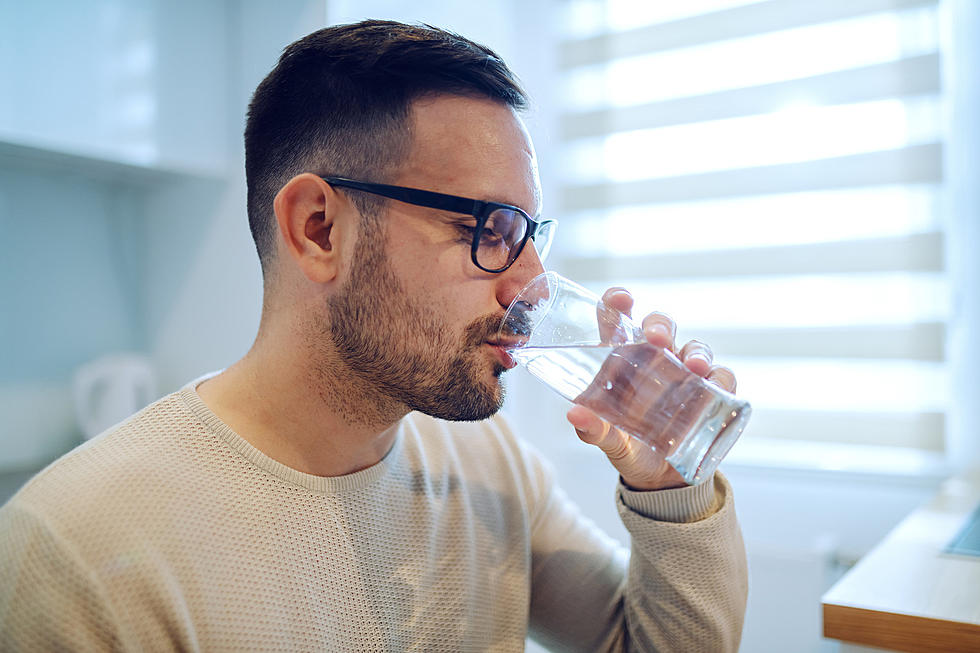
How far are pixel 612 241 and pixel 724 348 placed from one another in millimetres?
487

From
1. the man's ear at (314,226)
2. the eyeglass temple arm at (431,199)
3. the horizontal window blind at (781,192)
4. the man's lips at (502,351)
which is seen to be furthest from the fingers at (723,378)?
the horizontal window blind at (781,192)

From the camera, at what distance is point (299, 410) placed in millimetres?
937

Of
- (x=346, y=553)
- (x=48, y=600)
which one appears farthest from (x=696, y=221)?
(x=48, y=600)

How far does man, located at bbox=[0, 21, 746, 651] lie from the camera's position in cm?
83

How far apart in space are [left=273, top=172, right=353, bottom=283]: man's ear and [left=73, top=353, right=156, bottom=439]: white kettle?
0.98 meters

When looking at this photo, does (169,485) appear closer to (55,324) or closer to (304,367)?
(304,367)

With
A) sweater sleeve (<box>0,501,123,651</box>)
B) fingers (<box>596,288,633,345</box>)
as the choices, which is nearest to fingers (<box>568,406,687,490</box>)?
fingers (<box>596,288,633,345</box>)

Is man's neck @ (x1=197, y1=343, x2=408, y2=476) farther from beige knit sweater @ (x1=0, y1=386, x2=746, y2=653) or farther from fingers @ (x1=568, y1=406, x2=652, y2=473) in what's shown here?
fingers @ (x1=568, y1=406, x2=652, y2=473)

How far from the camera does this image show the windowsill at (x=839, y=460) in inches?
73.8

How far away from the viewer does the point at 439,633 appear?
99cm

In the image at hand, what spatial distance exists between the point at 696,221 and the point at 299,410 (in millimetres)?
1609

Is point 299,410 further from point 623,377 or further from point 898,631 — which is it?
point 898,631

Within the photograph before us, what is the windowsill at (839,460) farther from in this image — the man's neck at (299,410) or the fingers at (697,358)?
the man's neck at (299,410)

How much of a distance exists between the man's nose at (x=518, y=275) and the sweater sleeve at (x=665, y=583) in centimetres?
32
